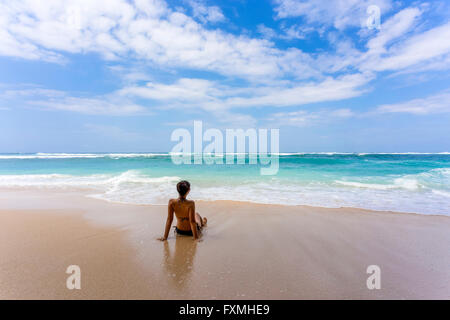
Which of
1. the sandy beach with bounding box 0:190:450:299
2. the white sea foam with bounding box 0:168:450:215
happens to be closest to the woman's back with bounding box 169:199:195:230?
the sandy beach with bounding box 0:190:450:299

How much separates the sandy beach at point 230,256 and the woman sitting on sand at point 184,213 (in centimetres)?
18

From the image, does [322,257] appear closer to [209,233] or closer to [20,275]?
[209,233]

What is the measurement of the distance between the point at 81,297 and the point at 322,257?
10.1 ft

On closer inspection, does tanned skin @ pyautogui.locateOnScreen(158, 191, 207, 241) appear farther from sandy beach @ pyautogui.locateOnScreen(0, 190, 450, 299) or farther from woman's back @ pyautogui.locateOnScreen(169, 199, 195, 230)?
sandy beach @ pyautogui.locateOnScreen(0, 190, 450, 299)

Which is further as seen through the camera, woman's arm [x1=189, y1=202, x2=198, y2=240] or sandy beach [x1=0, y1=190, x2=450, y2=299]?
woman's arm [x1=189, y1=202, x2=198, y2=240]

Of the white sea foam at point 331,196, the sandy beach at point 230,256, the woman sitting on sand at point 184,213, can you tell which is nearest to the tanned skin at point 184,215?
the woman sitting on sand at point 184,213

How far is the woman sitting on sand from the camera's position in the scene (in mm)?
4055

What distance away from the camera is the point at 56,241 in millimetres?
3961

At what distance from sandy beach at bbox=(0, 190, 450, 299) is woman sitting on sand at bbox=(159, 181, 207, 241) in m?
0.18

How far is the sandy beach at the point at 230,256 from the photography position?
8.45 feet

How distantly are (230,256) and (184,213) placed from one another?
47.2 inches
